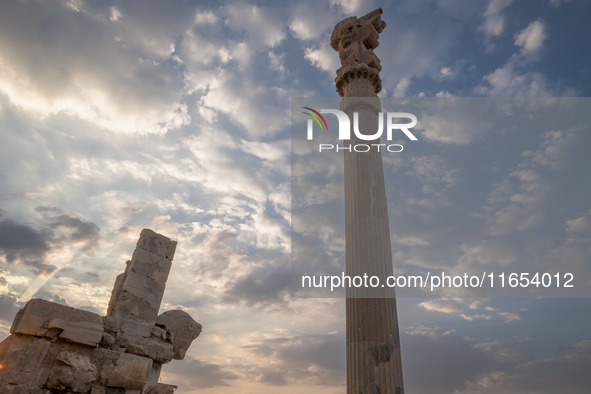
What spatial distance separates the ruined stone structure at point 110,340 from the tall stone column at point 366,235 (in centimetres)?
358

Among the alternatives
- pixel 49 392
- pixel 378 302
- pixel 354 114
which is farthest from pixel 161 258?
pixel 354 114

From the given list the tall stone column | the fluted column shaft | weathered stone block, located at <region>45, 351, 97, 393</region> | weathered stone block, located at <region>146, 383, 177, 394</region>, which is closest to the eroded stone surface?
the tall stone column

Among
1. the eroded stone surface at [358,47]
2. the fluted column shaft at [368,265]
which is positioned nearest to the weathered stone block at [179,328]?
the fluted column shaft at [368,265]

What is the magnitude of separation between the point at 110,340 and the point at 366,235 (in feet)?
19.4

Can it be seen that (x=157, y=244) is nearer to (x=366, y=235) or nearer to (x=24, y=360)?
(x=24, y=360)

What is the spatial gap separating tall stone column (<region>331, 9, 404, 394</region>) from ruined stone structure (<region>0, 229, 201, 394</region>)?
3.58 m

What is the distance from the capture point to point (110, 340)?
468cm

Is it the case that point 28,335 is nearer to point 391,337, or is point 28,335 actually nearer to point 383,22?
point 391,337

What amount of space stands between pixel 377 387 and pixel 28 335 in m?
5.97

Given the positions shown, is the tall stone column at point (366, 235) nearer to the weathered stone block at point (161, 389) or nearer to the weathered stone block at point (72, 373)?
the weathered stone block at point (161, 389)

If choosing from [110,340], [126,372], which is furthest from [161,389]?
[110,340]

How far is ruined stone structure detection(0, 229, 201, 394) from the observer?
4.06m

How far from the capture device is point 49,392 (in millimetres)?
4109

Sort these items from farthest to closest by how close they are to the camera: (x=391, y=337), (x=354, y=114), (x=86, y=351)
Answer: (x=354, y=114) < (x=391, y=337) < (x=86, y=351)
